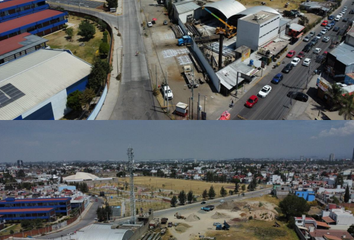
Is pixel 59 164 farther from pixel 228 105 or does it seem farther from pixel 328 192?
pixel 328 192

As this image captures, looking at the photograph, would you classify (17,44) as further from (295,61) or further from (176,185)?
(295,61)

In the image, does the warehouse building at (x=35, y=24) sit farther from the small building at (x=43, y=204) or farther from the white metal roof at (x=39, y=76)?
the small building at (x=43, y=204)

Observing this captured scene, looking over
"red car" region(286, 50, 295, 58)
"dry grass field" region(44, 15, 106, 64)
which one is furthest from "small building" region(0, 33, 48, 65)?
"red car" region(286, 50, 295, 58)

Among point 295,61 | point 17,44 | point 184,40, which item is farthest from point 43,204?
point 295,61

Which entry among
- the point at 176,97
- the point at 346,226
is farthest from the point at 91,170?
the point at 346,226

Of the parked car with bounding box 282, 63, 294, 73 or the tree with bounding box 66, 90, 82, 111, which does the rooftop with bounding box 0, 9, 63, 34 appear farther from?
the parked car with bounding box 282, 63, 294, 73
